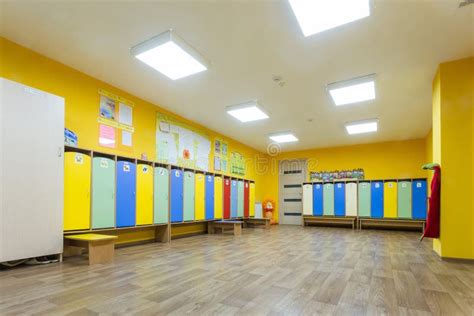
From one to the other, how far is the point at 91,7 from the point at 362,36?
311cm

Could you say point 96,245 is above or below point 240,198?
below

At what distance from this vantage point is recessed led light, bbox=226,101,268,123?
5727 mm

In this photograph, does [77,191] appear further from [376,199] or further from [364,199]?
[376,199]

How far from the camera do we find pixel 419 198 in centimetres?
793

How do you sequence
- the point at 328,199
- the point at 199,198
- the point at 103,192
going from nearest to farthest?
the point at 103,192
the point at 199,198
the point at 328,199

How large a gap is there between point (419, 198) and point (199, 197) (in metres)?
6.40

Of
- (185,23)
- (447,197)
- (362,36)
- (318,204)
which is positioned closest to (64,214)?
(185,23)

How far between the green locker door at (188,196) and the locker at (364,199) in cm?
569

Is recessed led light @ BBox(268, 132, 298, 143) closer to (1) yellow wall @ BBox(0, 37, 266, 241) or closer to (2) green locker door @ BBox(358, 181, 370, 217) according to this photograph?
(2) green locker door @ BBox(358, 181, 370, 217)

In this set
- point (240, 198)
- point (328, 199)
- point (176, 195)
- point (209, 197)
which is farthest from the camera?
point (328, 199)

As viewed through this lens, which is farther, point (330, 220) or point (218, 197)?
point (330, 220)

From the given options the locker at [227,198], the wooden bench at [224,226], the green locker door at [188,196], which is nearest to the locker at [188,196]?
the green locker door at [188,196]

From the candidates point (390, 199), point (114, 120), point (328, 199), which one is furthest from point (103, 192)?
point (390, 199)

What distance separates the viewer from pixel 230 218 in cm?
775
